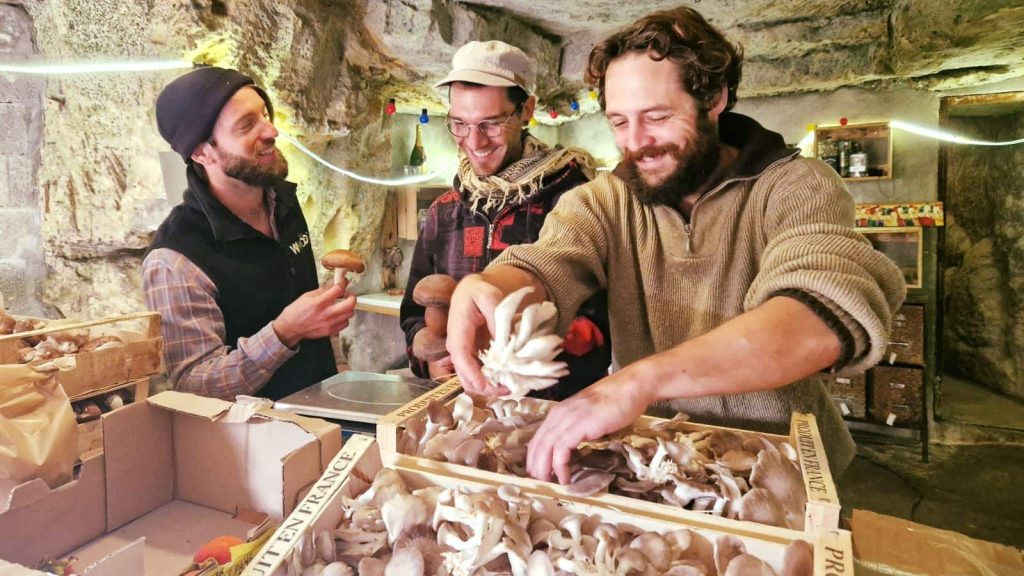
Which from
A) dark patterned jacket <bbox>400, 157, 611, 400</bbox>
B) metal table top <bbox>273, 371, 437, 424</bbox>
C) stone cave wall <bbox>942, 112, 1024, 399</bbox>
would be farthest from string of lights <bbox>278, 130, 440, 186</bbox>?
stone cave wall <bbox>942, 112, 1024, 399</bbox>

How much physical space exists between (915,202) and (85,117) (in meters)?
5.27

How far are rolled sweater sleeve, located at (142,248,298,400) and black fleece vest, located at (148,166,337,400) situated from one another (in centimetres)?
6

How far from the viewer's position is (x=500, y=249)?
1987 mm

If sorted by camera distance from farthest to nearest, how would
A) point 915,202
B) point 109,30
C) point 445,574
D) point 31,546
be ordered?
point 915,202, point 109,30, point 31,546, point 445,574

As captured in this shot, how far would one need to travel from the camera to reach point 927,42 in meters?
3.48

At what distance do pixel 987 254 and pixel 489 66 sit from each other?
205 inches

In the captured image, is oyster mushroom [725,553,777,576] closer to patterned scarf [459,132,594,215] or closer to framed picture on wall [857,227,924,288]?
patterned scarf [459,132,594,215]

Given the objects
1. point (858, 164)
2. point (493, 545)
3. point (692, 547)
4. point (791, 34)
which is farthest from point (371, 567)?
point (858, 164)

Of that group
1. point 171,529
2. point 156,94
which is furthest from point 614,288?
point 156,94

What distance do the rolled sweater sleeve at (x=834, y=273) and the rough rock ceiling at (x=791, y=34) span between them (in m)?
2.90

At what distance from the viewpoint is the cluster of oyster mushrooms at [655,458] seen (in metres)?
0.78

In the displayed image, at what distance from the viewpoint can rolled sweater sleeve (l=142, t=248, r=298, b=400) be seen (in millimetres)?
1861

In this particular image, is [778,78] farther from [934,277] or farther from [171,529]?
[171,529]

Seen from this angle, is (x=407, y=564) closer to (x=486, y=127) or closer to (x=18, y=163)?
(x=486, y=127)
